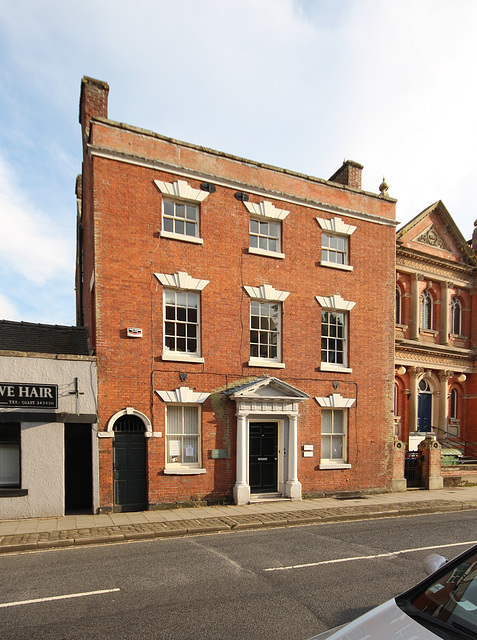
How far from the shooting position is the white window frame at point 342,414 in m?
16.0

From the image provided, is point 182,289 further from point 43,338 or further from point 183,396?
point 43,338

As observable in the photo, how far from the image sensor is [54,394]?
1237cm

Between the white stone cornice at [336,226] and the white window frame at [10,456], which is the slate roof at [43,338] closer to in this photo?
the white window frame at [10,456]

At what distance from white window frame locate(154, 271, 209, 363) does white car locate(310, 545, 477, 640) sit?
10.9 metres

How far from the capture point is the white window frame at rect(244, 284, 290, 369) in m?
15.1

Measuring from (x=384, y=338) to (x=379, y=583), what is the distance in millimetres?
11420

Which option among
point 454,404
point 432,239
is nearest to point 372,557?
point 454,404

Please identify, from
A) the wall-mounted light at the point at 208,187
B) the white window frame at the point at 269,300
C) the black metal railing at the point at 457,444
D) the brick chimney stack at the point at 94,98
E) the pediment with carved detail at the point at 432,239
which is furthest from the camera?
the pediment with carved detail at the point at 432,239

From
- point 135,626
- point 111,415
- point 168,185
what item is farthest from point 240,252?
point 135,626

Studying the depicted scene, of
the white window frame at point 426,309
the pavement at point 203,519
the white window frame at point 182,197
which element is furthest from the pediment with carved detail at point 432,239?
the white window frame at point 182,197

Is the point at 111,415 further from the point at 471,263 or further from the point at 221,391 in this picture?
the point at 471,263

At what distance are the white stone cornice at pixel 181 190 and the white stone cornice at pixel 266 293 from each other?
3.21 m

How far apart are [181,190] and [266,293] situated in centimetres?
420

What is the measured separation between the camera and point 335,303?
1652cm
